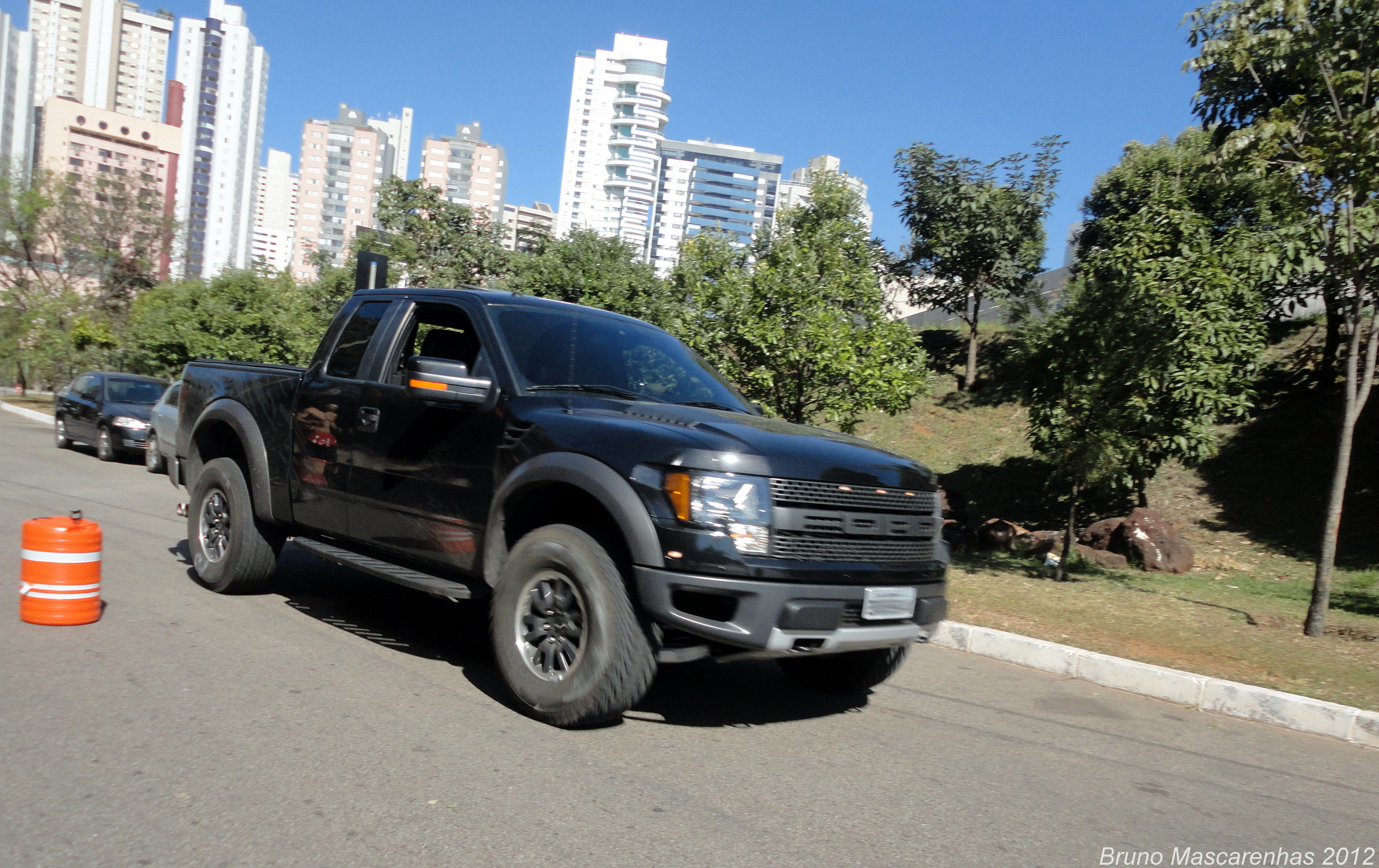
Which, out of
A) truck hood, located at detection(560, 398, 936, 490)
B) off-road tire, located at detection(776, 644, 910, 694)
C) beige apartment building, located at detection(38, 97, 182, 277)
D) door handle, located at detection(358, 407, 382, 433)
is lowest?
off-road tire, located at detection(776, 644, 910, 694)

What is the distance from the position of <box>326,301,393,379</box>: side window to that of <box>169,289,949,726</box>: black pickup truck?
2cm

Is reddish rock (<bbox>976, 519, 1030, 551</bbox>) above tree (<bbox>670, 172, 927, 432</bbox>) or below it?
below

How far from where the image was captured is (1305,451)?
18.4 metres

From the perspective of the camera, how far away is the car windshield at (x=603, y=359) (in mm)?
5363

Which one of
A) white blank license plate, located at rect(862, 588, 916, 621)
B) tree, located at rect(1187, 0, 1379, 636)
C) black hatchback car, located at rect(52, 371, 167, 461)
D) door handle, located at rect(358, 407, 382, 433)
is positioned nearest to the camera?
white blank license plate, located at rect(862, 588, 916, 621)

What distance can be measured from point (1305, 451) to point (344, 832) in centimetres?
1960

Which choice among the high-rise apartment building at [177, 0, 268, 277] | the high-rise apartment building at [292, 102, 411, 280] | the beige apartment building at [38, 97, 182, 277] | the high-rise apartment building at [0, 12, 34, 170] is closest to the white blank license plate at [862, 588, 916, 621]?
the beige apartment building at [38, 97, 182, 277]

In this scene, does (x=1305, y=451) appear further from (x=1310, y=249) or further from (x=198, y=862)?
(x=198, y=862)

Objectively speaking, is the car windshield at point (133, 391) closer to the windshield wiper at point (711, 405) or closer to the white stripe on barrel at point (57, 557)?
the white stripe on barrel at point (57, 557)

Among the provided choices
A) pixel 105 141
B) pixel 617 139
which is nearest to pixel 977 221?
pixel 105 141

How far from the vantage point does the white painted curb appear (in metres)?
28.4

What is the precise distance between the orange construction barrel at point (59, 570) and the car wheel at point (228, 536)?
0.94 m

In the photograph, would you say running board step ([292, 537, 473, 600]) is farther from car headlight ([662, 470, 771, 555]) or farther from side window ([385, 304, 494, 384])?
car headlight ([662, 470, 771, 555])

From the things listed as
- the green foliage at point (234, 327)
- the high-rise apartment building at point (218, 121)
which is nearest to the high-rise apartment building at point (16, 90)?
the high-rise apartment building at point (218, 121)
